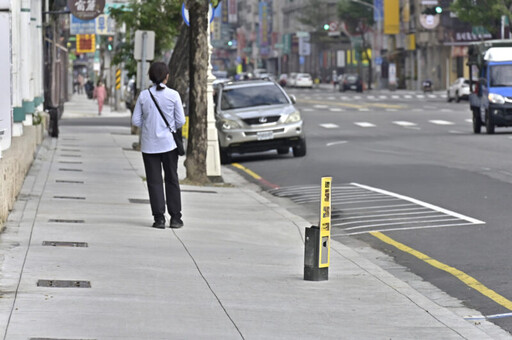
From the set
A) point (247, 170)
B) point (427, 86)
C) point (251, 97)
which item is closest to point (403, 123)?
point (251, 97)

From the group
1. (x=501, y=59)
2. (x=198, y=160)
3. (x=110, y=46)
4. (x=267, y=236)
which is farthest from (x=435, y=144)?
(x=110, y=46)

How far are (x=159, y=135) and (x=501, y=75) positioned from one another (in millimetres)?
24254

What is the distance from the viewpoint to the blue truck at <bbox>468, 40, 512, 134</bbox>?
35.9 meters

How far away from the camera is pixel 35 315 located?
8320 millimetres

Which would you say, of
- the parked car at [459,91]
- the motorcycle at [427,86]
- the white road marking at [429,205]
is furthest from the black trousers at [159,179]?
the motorcycle at [427,86]

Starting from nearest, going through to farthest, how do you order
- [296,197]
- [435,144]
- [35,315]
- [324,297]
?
[35,315] → [324,297] → [296,197] → [435,144]

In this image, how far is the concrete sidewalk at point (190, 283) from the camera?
830 centimetres

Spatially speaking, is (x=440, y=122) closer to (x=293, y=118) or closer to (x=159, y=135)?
(x=293, y=118)

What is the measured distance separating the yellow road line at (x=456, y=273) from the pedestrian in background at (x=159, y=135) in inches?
91.7

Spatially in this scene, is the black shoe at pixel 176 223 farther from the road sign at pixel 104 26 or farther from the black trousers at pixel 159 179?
the road sign at pixel 104 26

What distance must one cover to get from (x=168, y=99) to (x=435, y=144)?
18258 mm

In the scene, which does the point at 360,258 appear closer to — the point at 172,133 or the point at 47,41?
the point at 172,133

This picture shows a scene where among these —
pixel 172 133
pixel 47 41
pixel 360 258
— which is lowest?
pixel 360 258

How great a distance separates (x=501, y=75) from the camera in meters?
36.8
